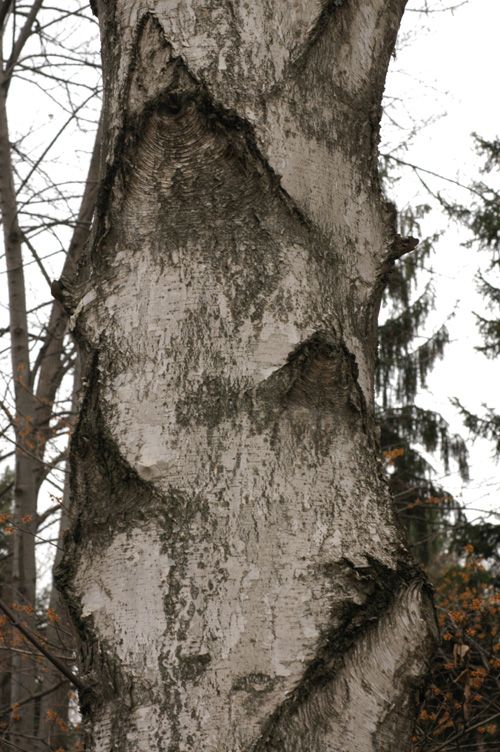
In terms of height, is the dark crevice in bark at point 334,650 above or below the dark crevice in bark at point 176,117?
below

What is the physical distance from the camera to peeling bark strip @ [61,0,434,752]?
2.82ft

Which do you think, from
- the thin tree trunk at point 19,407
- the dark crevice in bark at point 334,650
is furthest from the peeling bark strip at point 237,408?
the thin tree trunk at point 19,407

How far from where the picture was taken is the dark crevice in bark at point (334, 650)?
2.73ft

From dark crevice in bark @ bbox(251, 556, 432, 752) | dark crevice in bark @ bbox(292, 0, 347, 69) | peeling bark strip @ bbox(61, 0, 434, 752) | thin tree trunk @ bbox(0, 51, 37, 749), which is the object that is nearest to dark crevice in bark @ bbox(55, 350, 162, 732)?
peeling bark strip @ bbox(61, 0, 434, 752)

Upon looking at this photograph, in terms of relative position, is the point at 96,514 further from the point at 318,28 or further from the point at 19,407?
the point at 19,407

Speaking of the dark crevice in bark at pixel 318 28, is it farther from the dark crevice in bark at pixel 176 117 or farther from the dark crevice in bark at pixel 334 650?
the dark crevice in bark at pixel 334 650

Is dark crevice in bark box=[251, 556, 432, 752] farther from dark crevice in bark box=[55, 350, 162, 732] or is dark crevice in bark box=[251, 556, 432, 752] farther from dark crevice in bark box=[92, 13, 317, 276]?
dark crevice in bark box=[92, 13, 317, 276]

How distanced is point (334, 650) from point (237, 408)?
0.26 meters

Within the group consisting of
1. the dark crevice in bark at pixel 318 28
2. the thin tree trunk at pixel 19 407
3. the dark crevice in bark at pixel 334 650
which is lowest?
the dark crevice in bark at pixel 334 650

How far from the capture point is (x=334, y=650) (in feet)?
2.86

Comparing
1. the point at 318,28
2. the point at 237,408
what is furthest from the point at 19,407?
the point at 237,408

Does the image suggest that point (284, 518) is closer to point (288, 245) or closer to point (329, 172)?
point (288, 245)

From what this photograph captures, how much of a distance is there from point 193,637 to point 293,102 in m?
0.63

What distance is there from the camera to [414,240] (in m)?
1.29
